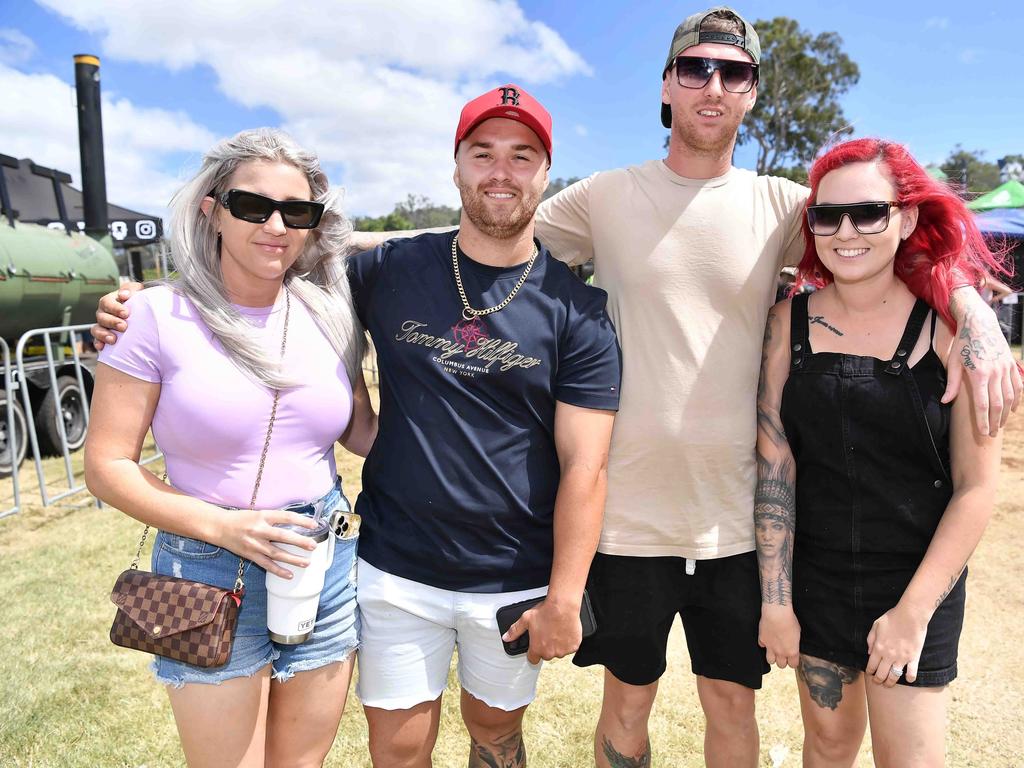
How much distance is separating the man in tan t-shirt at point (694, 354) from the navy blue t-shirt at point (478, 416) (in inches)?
8.0

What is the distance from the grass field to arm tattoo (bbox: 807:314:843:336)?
2.10 meters

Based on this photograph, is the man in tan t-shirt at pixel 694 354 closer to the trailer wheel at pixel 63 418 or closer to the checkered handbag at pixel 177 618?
the checkered handbag at pixel 177 618

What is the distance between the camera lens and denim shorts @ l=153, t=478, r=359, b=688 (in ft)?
6.08

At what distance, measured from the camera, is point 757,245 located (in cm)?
231

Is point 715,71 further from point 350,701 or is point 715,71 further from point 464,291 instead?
point 350,701

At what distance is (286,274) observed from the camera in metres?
2.24

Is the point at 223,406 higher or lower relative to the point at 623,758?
higher

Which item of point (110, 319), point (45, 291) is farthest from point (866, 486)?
point (45, 291)

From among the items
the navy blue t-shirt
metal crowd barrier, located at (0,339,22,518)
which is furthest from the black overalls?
metal crowd barrier, located at (0,339,22,518)

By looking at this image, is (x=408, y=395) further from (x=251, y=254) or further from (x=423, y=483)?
(x=251, y=254)

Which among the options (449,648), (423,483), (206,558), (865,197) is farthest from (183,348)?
(865,197)

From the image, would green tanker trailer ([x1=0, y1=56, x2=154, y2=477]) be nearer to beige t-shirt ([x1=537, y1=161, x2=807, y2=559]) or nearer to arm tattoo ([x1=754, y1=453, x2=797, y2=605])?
beige t-shirt ([x1=537, y1=161, x2=807, y2=559])

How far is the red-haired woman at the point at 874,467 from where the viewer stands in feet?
6.39

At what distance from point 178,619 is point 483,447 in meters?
0.91
